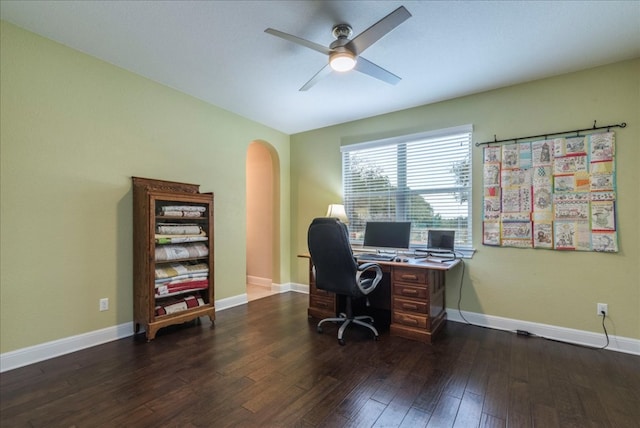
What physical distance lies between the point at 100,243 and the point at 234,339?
4.99 ft

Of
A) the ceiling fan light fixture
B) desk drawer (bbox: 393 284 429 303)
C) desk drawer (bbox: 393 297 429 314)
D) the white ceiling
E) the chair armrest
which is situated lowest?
desk drawer (bbox: 393 297 429 314)

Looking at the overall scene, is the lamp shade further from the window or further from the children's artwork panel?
the children's artwork panel

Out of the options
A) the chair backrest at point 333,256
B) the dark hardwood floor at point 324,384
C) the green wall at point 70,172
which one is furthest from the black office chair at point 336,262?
the green wall at point 70,172

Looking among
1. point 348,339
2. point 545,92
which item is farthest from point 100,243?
point 545,92

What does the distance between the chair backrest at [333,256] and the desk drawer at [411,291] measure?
1.49ft

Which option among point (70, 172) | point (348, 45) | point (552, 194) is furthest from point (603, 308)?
point (70, 172)

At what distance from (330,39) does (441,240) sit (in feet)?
7.61

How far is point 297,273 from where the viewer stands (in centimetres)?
457

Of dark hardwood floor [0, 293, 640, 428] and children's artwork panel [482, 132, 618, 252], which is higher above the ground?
children's artwork panel [482, 132, 618, 252]

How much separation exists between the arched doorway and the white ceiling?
5.50 ft

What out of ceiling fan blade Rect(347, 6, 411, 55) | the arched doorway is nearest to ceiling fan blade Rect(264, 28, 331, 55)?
ceiling fan blade Rect(347, 6, 411, 55)

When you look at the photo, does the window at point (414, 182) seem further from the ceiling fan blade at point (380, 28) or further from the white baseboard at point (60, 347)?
the white baseboard at point (60, 347)

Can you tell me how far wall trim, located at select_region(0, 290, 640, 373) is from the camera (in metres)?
2.16

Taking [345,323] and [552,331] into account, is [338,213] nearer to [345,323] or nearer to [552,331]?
[345,323]
